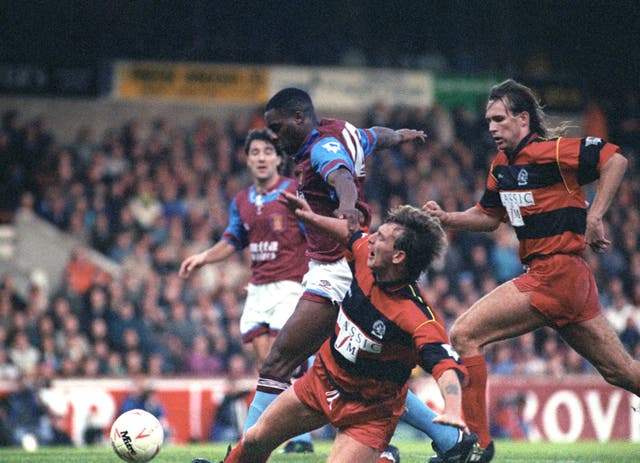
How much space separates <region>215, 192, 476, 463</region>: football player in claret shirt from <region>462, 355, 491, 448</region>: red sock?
2.84ft

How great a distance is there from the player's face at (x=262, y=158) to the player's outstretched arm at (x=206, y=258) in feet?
2.34

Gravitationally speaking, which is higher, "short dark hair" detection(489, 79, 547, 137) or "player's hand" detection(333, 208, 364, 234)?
"short dark hair" detection(489, 79, 547, 137)

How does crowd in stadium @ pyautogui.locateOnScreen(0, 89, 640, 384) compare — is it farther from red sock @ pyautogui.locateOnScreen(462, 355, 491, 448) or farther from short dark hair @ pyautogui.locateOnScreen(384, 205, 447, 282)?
short dark hair @ pyautogui.locateOnScreen(384, 205, 447, 282)

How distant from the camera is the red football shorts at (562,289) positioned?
7.12 metres

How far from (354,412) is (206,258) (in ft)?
10.9

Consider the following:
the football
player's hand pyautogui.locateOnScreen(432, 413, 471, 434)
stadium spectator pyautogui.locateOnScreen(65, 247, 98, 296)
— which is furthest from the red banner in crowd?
player's hand pyautogui.locateOnScreen(432, 413, 471, 434)

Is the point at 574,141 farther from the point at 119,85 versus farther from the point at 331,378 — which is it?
the point at 119,85

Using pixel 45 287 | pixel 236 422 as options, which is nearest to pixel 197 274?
pixel 45 287

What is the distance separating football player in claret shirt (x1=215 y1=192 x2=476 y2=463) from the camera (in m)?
6.06

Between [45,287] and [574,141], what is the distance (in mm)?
11978

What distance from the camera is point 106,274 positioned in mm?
16469

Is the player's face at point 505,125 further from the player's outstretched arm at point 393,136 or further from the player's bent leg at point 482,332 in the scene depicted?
the player's bent leg at point 482,332

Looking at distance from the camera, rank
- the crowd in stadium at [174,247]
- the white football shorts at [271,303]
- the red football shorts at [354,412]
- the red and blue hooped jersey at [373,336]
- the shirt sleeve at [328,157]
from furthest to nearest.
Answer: the crowd in stadium at [174,247] → the white football shorts at [271,303] → the shirt sleeve at [328,157] → the red football shorts at [354,412] → the red and blue hooped jersey at [373,336]

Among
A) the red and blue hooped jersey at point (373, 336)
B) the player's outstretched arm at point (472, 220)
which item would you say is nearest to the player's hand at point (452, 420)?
the red and blue hooped jersey at point (373, 336)
